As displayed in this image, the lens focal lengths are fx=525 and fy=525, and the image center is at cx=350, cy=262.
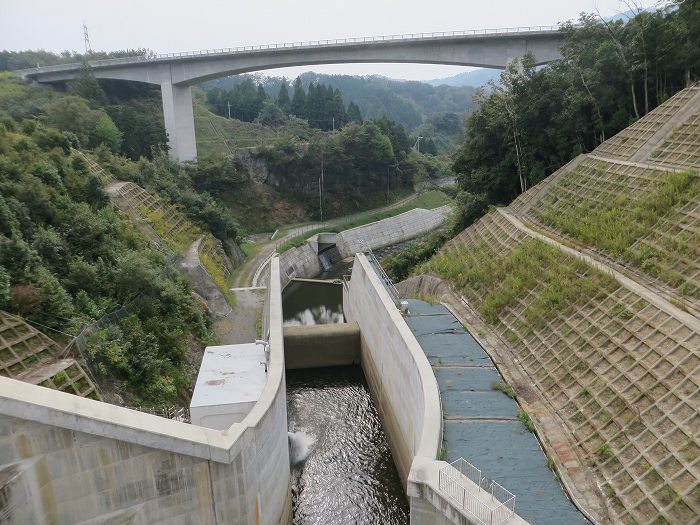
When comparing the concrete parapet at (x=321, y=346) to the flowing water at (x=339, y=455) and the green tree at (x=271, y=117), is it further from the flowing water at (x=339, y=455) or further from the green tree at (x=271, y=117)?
the green tree at (x=271, y=117)

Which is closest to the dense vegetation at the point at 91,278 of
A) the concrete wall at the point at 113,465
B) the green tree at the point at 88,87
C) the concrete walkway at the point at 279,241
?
the concrete wall at the point at 113,465

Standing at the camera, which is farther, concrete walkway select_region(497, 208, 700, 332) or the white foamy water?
the white foamy water

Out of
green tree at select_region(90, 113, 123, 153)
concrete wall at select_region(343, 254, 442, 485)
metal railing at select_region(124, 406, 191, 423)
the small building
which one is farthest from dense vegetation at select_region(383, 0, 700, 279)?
green tree at select_region(90, 113, 123, 153)

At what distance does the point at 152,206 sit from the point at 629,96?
26.4 m

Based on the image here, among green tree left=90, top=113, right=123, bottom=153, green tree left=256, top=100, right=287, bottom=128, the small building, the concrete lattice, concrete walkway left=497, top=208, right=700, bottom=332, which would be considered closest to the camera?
the concrete lattice

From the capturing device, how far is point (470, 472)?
35.1 ft

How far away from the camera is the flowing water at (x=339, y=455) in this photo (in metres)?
15.1

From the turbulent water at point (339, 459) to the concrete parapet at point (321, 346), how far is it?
1228 millimetres

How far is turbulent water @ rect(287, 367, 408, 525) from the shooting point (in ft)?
49.4

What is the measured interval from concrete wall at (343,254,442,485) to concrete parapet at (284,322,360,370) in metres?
0.87

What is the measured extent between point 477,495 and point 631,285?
811 centimetres

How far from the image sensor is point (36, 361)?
13383 millimetres

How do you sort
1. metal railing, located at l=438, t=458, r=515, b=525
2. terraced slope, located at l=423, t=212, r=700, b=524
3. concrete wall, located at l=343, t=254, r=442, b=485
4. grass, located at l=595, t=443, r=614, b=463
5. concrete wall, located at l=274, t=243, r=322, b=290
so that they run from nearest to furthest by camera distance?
metal railing, located at l=438, t=458, r=515, b=525 < terraced slope, located at l=423, t=212, r=700, b=524 < grass, located at l=595, t=443, r=614, b=463 < concrete wall, located at l=343, t=254, r=442, b=485 < concrete wall, located at l=274, t=243, r=322, b=290

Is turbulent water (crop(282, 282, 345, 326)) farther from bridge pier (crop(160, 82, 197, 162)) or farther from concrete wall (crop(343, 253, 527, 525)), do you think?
bridge pier (crop(160, 82, 197, 162))
